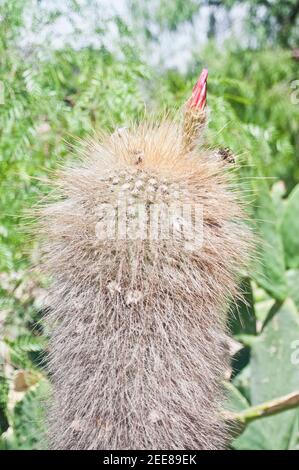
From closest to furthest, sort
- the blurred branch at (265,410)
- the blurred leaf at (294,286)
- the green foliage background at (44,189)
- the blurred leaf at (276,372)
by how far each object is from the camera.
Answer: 1. the blurred branch at (265,410)
2. the green foliage background at (44,189)
3. the blurred leaf at (276,372)
4. the blurred leaf at (294,286)

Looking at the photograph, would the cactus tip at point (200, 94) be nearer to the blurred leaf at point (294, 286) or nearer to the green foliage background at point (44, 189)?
the green foliage background at point (44, 189)

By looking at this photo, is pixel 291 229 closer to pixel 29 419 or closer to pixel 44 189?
pixel 44 189

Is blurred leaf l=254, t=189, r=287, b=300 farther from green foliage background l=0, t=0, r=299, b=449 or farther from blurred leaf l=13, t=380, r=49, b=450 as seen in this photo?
blurred leaf l=13, t=380, r=49, b=450

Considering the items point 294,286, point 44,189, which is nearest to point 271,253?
point 294,286

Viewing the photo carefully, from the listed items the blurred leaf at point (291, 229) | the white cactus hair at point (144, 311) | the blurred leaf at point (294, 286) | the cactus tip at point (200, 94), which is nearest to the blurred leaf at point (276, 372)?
the blurred leaf at point (294, 286)
